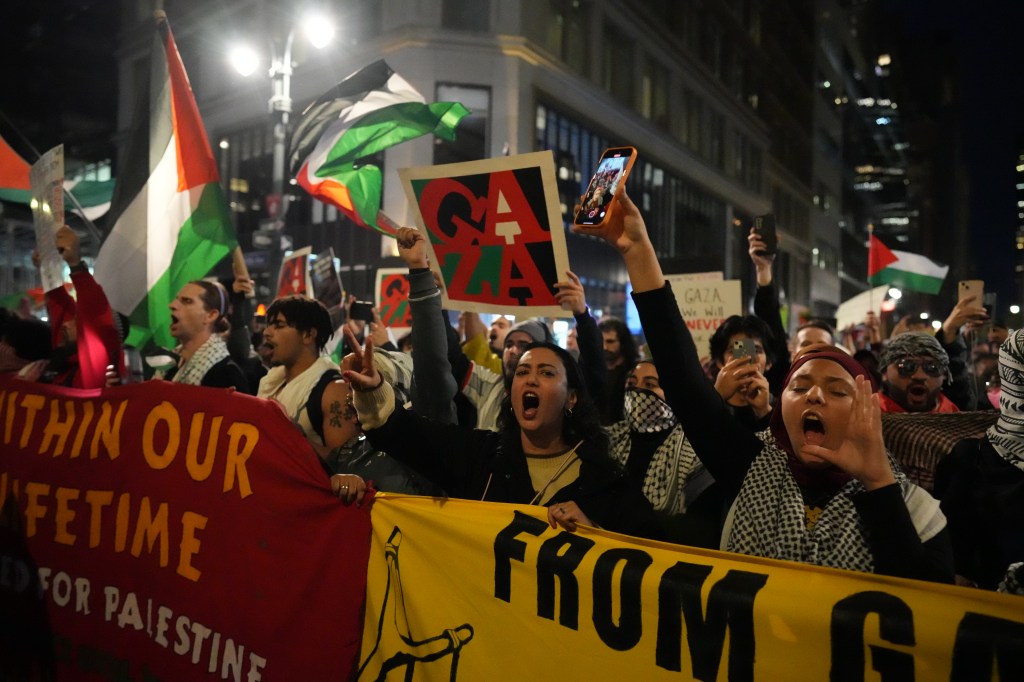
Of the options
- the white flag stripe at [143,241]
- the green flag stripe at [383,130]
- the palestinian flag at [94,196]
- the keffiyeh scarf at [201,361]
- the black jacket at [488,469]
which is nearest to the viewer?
the black jacket at [488,469]

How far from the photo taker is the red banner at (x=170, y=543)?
274 centimetres

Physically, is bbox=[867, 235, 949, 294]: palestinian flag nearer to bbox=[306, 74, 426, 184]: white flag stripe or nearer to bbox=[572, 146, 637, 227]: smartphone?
bbox=[306, 74, 426, 184]: white flag stripe

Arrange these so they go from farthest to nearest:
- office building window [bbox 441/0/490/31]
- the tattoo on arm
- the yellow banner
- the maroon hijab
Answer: office building window [bbox 441/0/490/31], the tattoo on arm, the maroon hijab, the yellow banner

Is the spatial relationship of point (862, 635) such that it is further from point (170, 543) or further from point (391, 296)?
point (391, 296)

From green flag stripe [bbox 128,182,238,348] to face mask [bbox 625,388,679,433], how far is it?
2.62 meters

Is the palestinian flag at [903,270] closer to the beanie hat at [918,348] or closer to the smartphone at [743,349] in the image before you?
the beanie hat at [918,348]

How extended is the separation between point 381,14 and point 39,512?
68.5 ft

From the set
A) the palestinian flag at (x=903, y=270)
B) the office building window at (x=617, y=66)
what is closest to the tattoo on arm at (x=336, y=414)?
the palestinian flag at (x=903, y=270)

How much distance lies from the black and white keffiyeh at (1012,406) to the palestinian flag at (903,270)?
745 cm

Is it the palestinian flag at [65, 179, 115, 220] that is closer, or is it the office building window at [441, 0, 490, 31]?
the palestinian flag at [65, 179, 115, 220]

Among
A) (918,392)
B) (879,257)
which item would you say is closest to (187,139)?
(918,392)

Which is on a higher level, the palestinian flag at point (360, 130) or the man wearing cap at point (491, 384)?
the palestinian flag at point (360, 130)

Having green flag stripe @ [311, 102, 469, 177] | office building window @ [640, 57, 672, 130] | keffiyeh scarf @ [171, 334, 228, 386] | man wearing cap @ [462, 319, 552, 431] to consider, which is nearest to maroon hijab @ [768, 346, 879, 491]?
man wearing cap @ [462, 319, 552, 431]

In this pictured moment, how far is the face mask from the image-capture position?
3.12 meters
